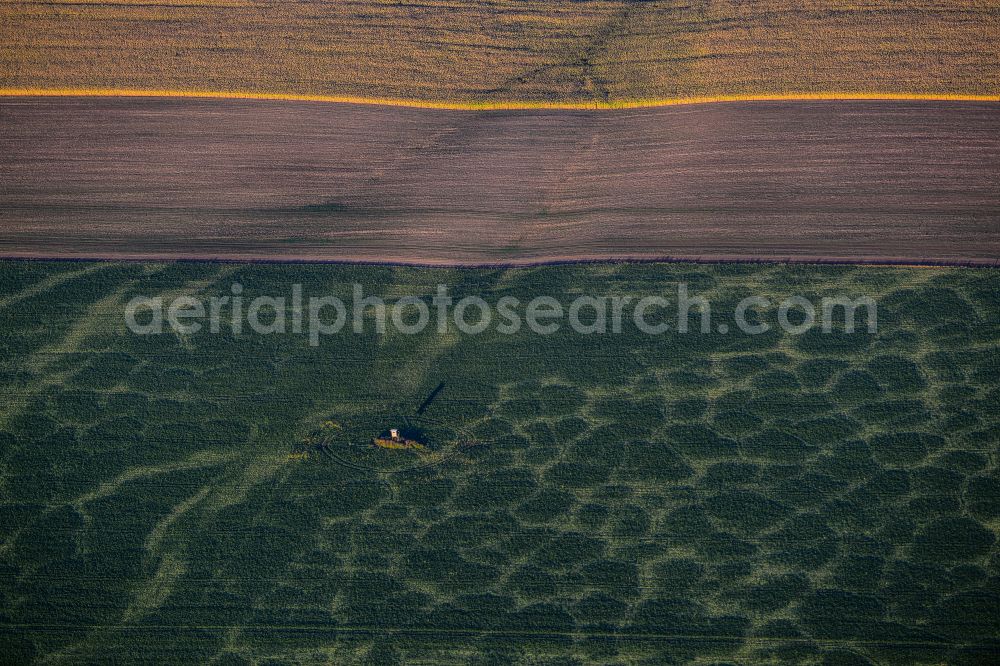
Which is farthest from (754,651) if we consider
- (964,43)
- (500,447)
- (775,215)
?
(964,43)

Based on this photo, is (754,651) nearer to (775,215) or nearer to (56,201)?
(775,215)

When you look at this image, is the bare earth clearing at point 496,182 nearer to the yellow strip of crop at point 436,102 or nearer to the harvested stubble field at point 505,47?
the yellow strip of crop at point 436,102

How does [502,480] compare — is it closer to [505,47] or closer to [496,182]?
Answer: [496,182]

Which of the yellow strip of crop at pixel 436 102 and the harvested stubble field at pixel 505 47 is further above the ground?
the harvested stubble field at pixel 505 47

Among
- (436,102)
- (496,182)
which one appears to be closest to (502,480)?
(496,182)

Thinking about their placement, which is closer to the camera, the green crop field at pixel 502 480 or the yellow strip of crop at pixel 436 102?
the green crop field at pixel 502 480

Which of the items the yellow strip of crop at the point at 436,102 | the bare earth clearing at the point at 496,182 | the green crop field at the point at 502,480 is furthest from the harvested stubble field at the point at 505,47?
the green crop field at the point at 502,480
